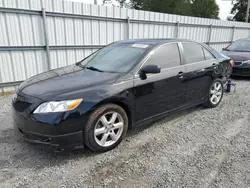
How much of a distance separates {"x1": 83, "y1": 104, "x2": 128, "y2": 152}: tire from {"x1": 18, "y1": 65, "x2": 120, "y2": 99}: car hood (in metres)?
0.38

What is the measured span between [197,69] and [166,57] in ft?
2.60

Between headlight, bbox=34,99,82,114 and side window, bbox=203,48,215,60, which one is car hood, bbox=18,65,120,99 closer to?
headlight, bbox=34,99,82,114

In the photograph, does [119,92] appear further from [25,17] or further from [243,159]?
[25,17]

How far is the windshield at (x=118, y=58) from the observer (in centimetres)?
312

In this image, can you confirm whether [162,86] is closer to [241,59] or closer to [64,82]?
[64,82]

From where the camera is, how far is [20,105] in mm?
2553

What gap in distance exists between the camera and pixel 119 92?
2.72 m

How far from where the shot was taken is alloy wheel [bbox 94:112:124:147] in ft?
8.71

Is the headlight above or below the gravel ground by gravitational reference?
above

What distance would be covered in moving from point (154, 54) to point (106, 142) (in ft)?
5.16

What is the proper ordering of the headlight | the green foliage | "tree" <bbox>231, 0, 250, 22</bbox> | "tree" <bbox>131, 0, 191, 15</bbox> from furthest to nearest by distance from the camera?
"tree" <bbox>231, 0, 250, 22</bbox>
"tree" <bbox>131, 0, 191, 15</bbox>
the green foliage
the headlight

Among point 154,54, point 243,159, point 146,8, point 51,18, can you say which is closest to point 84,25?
point 51,18

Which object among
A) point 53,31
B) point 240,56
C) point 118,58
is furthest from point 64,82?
point 240,56

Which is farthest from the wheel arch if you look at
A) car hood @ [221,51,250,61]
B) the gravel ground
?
car hood @ [221,51,250,61]
